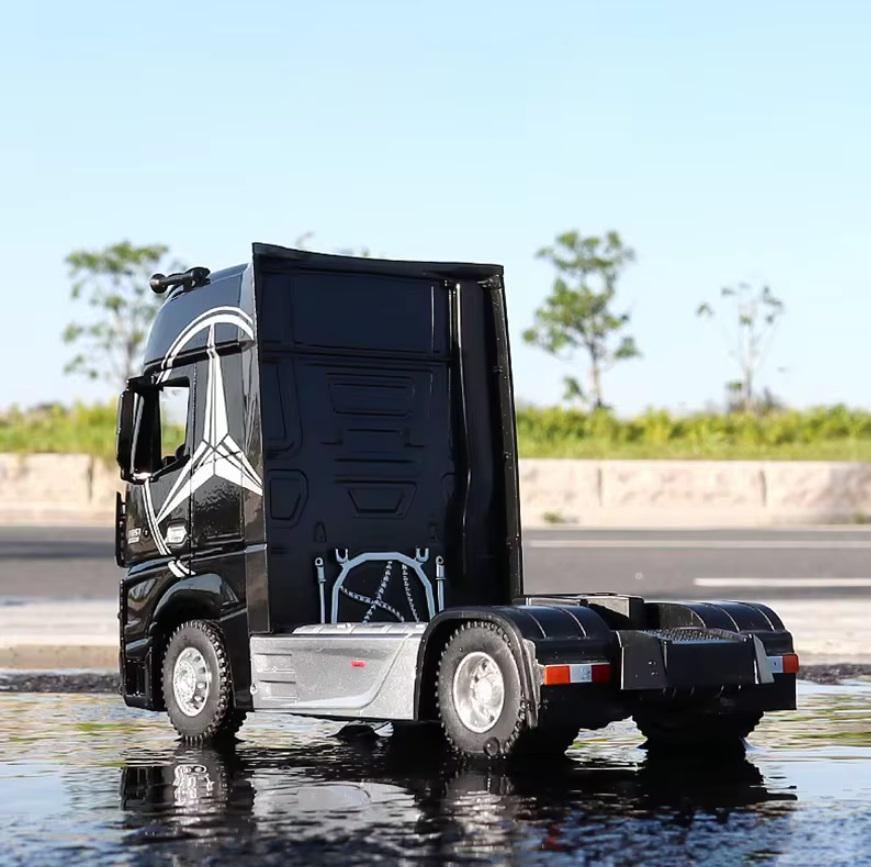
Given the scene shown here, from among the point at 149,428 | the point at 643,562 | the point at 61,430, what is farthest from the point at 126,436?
the point at 61,430

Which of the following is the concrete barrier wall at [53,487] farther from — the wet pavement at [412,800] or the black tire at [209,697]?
the black tire at [209,697]

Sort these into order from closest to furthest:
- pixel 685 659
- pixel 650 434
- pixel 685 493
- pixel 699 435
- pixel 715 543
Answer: pixel 685 659
pixel 715 543
pixel 685 493
pixel 699 435
pixel 650 434

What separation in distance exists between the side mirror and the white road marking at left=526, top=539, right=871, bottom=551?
63.6 ft

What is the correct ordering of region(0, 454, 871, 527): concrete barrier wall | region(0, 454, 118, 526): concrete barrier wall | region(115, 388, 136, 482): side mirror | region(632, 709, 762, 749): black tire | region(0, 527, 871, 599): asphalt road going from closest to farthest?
region(632, 709, 762, 749): black tire
region(115, 388, 136, 482): side mirror
region(0, 527, 871, 599): asphalt road
region(0, 454, 871, 527): concrete barrier wall
region(0, 454, 118, 526): concrete barrier wall

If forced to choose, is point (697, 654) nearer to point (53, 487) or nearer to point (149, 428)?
point (149, 428)

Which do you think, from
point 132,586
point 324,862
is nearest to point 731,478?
point 132,586

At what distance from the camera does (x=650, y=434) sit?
47.1m

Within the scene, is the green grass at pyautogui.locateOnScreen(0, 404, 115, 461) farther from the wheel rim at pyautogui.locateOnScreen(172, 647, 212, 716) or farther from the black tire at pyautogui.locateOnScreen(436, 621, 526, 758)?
the black tire at pyautogui.locateOnScreen(436, 621, 526, 758)

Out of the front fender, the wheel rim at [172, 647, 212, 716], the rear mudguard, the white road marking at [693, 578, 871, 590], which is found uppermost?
the front fender

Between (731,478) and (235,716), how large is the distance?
2898cm

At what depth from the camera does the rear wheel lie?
953 centimetres

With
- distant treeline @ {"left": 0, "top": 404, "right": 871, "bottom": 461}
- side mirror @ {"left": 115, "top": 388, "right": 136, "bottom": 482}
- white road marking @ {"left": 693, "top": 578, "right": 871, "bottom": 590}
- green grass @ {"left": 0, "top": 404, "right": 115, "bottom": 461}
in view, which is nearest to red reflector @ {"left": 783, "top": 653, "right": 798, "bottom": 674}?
side mirror @ {"left": 115, "top": 388, "right": 136, "bottom": 482}

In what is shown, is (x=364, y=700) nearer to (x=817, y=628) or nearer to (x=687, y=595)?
(x=817, y=628)

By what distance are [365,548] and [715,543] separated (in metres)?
21.7
